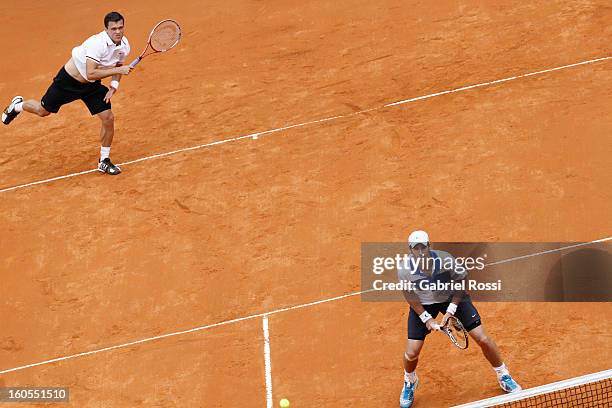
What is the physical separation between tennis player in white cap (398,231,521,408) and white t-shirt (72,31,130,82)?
590 cm

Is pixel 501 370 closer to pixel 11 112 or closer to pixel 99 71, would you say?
pixel 99 71

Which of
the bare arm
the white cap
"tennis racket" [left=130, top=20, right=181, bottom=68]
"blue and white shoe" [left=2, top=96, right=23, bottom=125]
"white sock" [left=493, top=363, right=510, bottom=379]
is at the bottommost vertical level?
"white sock" [left=493, top=363, right=510, bottom=379]

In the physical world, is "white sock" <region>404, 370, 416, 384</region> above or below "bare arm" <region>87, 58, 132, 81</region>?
below

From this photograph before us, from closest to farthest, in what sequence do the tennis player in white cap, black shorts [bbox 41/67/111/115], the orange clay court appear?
the tennis player in white cap
the orange clay court
black shorts [bbox 41/67/111/115]

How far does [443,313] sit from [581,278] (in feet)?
8.47

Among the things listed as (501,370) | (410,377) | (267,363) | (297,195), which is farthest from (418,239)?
(297,195)

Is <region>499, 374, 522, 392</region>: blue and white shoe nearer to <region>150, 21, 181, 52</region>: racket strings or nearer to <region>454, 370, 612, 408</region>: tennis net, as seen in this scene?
<region>454, 370, 612, 408</region>: tennis net

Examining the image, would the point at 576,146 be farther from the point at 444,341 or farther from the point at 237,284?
the point at 237,284

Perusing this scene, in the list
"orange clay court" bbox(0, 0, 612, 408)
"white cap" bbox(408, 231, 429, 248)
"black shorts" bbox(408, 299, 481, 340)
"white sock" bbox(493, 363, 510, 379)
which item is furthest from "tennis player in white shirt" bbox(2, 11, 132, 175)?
"white sock" bbox(493, 363, 510, 379)

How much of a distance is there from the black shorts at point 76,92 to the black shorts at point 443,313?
6305mm

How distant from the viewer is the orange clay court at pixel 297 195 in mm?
11148

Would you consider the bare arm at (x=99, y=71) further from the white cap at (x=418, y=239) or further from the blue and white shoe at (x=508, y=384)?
the blue and white shoe at (x=508, y=384)

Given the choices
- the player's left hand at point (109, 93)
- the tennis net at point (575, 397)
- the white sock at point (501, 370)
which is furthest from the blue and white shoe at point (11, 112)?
the tennis net at point (575, 397)

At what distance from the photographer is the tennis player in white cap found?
388 inches
